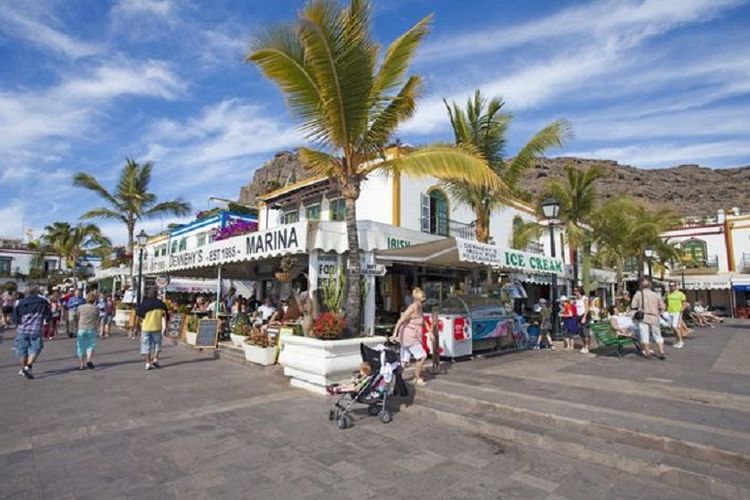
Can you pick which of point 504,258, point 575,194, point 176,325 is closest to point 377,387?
point 504,258

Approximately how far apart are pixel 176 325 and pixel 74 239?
35.6 metres

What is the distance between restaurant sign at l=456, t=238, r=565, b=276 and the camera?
9.46 metres

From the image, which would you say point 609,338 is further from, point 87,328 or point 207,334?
point 87,328

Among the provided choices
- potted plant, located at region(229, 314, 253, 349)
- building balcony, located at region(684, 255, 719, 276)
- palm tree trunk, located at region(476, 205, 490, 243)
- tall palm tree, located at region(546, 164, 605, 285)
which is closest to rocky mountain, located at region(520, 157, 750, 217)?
building balcony, located at region(684, 255, 719, 276)

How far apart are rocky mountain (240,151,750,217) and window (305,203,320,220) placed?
4625 centimetres

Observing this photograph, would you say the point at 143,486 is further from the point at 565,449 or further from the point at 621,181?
the point at 621,181

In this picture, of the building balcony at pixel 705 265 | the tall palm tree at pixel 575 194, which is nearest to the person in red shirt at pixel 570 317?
the tall palm tree at pixel 575 194

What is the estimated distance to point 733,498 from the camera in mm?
3385

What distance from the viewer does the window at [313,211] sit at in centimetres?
1686

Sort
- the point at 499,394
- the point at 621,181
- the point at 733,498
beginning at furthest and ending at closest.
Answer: the point at 621,181 < the point at 499,394 < the point at 733,498

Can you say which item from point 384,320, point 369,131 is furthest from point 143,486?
point 384,320

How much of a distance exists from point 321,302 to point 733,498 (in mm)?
6778

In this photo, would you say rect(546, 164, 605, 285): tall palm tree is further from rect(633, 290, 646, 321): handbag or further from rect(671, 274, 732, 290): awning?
rect(671, 274, 732, 290): awning

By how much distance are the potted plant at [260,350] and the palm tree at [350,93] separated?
205 centimetres
